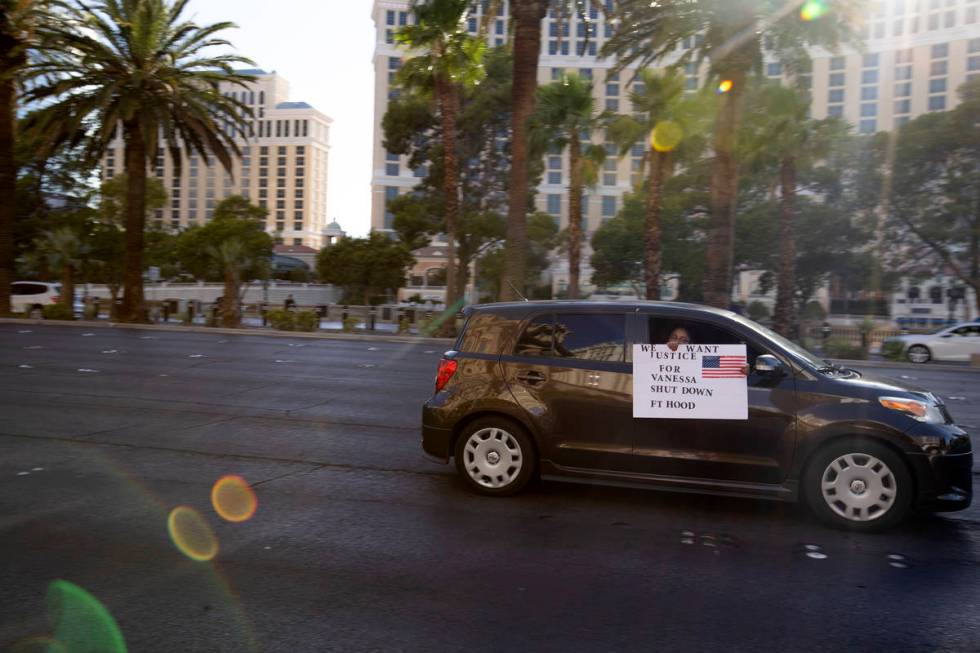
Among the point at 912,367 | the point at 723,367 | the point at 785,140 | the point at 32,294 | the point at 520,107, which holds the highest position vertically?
the point at 785,140

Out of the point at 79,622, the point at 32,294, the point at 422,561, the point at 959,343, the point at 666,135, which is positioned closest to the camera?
the point at 79,622

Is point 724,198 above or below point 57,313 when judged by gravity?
above

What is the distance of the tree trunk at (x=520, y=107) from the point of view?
21.4 m

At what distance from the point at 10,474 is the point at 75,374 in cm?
839

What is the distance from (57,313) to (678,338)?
33.5m

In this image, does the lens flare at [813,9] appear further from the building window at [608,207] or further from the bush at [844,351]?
the building window at [608,207]

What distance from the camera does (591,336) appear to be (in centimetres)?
643

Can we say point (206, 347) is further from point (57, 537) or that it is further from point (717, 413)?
point (717, 413)

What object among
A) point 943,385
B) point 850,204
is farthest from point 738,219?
point 943,385

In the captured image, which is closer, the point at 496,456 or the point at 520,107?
the point at 496,456

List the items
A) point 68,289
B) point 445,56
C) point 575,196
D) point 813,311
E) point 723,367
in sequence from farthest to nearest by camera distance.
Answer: point 813,311
point 68,289
point 575,196
point 445,56
point 723,367

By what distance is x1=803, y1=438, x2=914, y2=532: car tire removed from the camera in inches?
219

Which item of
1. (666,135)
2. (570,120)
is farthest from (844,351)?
(570,120)

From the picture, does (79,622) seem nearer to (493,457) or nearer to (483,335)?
(493,457)
